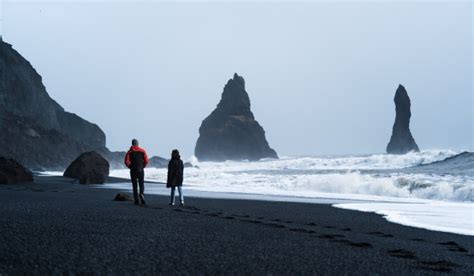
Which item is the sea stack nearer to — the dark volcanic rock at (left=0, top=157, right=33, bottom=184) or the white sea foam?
the dark volcanic rock at (left=0, top=157, right=33, bottom=184)

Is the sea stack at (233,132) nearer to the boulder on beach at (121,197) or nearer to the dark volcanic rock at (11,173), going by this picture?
the dark volcanic rock at (11,173)

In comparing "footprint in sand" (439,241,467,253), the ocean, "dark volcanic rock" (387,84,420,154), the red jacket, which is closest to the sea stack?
"dark volcanic rock" (387,84,420,154)

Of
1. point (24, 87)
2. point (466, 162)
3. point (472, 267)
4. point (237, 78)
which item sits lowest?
point (472, 267)

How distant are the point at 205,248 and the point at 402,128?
410ft

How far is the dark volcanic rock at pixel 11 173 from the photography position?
23203 mm

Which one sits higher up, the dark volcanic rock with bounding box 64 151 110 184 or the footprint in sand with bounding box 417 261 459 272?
the dark volcanic rock with bounding box 64 151 110 184

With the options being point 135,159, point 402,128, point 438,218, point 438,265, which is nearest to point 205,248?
point 438,265

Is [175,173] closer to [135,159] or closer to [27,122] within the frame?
[135,159]

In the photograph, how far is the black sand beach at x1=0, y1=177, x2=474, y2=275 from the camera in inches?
203

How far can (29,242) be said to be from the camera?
19.5ft

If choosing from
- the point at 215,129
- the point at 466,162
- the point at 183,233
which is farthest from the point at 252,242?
the point at 215,129

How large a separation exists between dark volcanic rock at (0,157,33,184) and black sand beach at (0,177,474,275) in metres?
14.8

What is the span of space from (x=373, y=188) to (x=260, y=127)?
423ft

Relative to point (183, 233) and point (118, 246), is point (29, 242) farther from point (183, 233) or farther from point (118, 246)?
point (183, 233)
